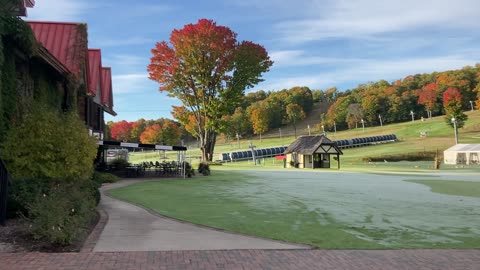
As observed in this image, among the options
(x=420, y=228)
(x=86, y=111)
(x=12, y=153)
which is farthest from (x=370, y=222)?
(x=86, y=111)

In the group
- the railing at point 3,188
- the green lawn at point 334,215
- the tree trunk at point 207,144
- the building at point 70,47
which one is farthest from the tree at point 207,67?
the railing at point 3,188

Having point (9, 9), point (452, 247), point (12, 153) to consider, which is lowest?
point (452, 247)

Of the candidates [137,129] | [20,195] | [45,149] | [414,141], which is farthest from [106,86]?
[137,129]

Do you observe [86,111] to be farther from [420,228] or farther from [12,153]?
[420,228]

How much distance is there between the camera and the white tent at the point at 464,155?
52500 millimetres

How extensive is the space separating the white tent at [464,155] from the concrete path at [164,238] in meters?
50.6

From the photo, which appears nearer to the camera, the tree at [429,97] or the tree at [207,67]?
the tree at [207,67]

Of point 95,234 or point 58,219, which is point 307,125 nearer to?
point 95,234

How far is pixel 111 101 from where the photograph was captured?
3456 centimetres

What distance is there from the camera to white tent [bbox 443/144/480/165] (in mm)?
52500

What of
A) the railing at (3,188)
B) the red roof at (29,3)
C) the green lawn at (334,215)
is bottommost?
the green lawn at (334,215)

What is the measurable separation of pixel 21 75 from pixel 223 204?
25.1 feet

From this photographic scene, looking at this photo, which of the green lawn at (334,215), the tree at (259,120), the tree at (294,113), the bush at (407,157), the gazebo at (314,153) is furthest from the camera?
the tree at (294,113)

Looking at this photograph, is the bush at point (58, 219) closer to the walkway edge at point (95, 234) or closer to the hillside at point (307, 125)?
the walkway edge at point (95, 234)
